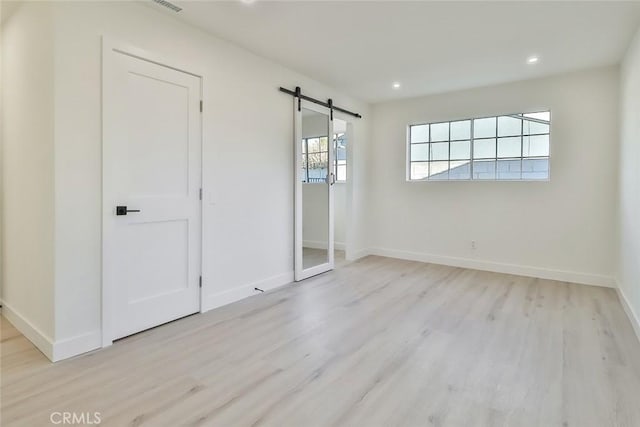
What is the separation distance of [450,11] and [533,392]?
8.95ft

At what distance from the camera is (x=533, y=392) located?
1922 millimetres

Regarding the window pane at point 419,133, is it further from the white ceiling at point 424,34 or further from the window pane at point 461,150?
the white ceiling at point 424,34

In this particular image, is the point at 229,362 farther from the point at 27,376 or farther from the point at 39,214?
the point at 39,214

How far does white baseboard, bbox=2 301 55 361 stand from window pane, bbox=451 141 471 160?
200 inches

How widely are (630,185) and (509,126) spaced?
1.82 metres

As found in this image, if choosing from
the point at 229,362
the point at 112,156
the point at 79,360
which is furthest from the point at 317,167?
the point at 79,360

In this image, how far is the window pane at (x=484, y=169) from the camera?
4809 millimetres

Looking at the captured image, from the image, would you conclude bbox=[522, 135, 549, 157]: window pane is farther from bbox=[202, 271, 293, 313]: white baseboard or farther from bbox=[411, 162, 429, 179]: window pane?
bbox=[202, 271, 293, 313]: white baseboard

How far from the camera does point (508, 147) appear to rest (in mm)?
4684

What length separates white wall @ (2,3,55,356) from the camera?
7.51ft

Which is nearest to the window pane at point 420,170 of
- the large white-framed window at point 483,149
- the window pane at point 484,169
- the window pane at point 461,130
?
the large white-framed window at point 483,149

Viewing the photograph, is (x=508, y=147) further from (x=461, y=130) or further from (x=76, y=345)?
(x=76, y=345)

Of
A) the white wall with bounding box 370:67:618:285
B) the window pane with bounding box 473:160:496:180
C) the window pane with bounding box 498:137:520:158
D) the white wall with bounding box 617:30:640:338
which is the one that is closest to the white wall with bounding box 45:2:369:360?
the white wall with bounding box 370:67:618:285

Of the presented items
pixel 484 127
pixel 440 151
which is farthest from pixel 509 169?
pixel 440 151
